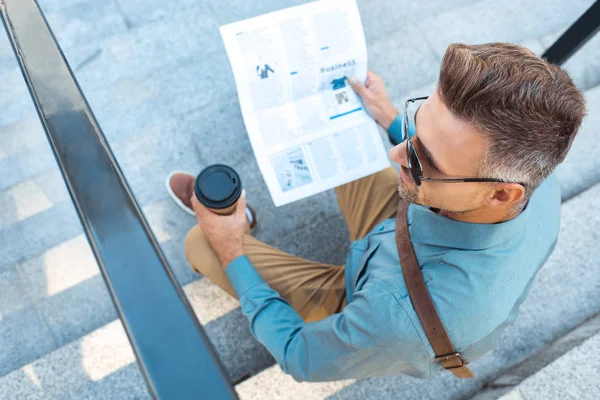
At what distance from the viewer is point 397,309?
113cm

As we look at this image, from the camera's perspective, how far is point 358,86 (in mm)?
1790

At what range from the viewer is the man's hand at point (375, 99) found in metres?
1.79

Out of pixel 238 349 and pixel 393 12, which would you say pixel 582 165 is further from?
pixel 238 349

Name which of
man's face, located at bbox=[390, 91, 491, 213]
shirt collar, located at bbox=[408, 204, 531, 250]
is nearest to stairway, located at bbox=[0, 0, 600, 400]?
shirt collar, located at bbox=[408, 204, 531, 250]

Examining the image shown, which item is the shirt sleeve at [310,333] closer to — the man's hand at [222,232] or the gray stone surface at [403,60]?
the man's hand at [222,232]

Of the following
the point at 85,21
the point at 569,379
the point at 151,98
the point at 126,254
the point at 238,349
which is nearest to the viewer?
the point at 126,254

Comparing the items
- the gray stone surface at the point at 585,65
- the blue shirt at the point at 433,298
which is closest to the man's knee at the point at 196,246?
the blue shirt at the point at 433,298

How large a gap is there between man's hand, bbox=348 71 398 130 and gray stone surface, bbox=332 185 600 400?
2.80 feet

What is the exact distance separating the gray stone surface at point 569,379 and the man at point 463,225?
33 centimetres

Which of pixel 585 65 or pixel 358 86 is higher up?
pixel 358 86

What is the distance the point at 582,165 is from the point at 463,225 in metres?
1.41

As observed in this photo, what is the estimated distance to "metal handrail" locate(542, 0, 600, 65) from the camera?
1.96m

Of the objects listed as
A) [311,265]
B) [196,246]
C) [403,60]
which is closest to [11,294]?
[196,246]

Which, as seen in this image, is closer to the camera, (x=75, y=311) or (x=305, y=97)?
(x=305, y=97)
